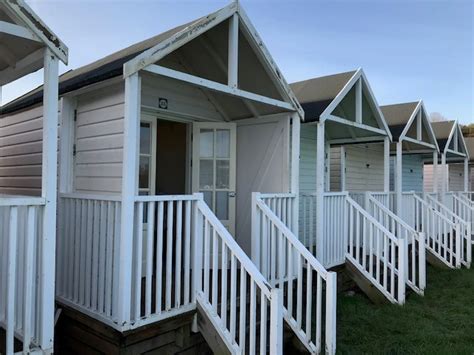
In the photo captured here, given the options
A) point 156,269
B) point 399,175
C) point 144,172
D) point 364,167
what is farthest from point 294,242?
point 364,167

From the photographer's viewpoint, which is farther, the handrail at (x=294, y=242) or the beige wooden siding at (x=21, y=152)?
the beige wooden siding at (x=21, y=152)

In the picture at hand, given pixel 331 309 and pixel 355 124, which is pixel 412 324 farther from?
pixel 355 124

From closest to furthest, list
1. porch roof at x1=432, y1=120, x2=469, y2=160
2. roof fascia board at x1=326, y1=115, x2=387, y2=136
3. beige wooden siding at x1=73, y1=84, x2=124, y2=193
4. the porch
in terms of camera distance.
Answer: the porch
beige wooden siding at x1=73, y1=84, x2=124, y2=193
roof fascia board at x1=326, y1=115, x2=387, y2=136
porch roof at x1=432, y1=120, x2=469, y2=160

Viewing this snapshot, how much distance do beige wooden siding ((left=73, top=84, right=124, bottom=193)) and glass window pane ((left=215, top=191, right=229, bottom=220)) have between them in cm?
193

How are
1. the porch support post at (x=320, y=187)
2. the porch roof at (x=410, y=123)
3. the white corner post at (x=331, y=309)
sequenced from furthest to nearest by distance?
the porch roof at (x=410, y=123) → the porch support post at (x=320, y=187) → the white corner post at (x=331, y=309)

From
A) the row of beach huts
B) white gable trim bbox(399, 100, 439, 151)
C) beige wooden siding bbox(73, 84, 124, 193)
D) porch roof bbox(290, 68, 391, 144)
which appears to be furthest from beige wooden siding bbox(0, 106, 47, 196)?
white gable trim bbox(399, 100, 439, 151)

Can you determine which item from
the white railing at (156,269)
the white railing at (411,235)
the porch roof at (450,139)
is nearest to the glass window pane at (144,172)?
the white railing at (156,269)

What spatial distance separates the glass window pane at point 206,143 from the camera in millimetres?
5328

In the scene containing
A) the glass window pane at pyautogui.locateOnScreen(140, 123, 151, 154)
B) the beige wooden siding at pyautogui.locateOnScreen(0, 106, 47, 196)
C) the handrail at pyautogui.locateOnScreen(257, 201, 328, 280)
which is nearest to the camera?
the handrail at pyautogui.locateOnScreen(257, 201, 328, 280)

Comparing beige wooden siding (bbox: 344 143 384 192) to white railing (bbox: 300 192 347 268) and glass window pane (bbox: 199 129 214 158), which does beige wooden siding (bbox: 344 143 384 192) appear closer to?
white railing (bbox: 300 192 347 268)

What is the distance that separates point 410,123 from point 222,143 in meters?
4.67

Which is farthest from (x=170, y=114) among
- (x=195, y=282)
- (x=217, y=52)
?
(x=195, y=282)

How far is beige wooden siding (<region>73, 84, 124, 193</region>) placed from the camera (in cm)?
347

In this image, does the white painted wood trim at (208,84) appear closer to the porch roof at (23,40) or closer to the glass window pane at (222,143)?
the porch roof at (23,40)
